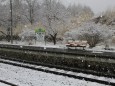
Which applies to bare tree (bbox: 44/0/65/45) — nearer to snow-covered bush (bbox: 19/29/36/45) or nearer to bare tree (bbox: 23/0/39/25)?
snow-covered bush (bbox: 19/29/36/45)

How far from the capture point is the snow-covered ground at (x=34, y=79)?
12864 mm

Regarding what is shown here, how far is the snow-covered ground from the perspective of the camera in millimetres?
12864

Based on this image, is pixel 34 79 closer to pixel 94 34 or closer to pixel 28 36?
pixel 94 34

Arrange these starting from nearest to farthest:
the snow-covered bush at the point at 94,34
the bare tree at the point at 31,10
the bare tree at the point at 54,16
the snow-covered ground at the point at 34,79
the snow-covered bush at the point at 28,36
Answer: the snow-covered ground at the point at 34,79 < the snow-covered bush at the point at 94,34 < the bare tree at the point at 54,16 < the snow-covered bush at the point at 28,36 < the bare tree at the point at 31,10

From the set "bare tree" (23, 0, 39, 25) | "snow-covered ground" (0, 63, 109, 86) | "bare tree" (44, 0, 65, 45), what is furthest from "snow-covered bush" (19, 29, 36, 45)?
"snow-covered ground" (0, 63, 109, 86)

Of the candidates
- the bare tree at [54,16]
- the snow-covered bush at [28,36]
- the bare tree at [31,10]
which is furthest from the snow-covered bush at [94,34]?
the bare tree at [31,10]

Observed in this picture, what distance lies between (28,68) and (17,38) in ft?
89.9

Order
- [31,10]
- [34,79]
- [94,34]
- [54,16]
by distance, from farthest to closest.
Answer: [31,10] < [54,16] < [94,34] < [34,79]

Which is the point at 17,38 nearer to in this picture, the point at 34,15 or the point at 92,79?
the point at 34,15

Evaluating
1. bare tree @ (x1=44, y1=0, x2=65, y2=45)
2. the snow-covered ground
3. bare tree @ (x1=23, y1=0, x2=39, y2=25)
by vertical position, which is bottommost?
the snow-covered ground

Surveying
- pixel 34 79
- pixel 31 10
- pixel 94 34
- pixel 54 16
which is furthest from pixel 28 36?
pixel 34 79

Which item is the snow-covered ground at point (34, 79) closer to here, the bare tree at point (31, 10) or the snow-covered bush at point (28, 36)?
the snow-covered bush at point (28, 36)

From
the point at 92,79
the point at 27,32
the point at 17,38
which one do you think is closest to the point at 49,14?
the point at 27,32

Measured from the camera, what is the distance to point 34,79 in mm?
13938
